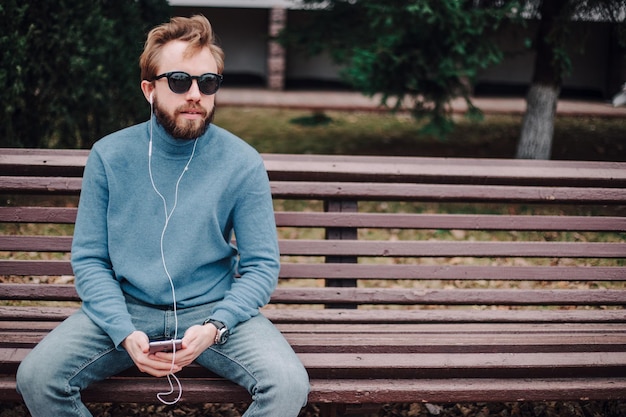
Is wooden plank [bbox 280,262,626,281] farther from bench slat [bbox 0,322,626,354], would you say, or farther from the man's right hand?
the man's right hand

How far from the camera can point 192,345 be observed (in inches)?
97.4

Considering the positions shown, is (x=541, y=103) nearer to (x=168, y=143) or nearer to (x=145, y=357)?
(x=168, y=143)

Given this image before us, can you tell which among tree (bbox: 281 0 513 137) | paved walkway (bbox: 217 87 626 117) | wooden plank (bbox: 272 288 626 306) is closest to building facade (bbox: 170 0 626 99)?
paved walkway (bbox: 217 87 626 117)

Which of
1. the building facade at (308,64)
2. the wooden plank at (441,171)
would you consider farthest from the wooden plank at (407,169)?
the building facade at (308,64)

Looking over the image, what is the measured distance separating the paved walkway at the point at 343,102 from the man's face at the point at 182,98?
9982 millimetres

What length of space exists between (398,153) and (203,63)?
255 inches

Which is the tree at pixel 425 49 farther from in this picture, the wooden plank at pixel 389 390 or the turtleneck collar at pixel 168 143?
the wooden plank at pixel 389 390

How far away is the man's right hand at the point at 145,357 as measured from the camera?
246 centimetres

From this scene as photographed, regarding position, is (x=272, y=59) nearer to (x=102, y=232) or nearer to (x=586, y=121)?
(x=586, y=121)

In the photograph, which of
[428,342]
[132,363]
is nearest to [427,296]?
[428,342]

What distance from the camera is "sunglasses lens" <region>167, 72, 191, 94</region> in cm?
261

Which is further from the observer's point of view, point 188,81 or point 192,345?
point 188,81

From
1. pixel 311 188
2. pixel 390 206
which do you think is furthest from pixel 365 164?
pixel 390 206

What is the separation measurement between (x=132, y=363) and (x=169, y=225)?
56 centimetres
